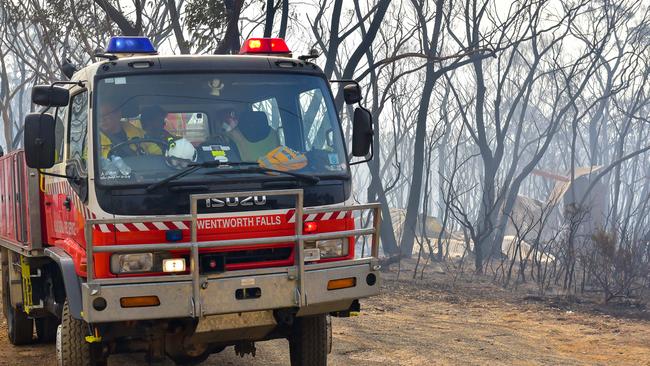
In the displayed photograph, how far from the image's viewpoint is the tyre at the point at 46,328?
951 centimetres

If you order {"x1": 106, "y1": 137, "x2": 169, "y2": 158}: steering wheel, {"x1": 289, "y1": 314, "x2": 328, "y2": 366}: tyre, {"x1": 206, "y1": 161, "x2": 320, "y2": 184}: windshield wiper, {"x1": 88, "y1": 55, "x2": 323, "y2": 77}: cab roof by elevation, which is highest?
{"x1": 88, "y1": 55, "x2": 323, "y2": 77}: cab roof

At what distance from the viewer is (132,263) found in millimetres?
5941

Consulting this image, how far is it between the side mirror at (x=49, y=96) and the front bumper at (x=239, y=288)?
137 cm

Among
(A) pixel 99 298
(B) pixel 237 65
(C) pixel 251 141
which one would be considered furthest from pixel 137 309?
(B) pixel 237 65

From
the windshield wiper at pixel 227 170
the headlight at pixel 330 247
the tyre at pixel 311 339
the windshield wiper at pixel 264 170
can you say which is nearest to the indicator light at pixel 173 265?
the windshield wiper at pixel 227 170

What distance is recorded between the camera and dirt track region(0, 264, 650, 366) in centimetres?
880

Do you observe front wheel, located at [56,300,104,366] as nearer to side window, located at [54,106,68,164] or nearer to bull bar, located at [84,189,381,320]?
bull bar, located at [84,189,381,320]

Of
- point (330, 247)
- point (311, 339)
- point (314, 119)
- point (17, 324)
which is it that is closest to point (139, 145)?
point (314, 119)

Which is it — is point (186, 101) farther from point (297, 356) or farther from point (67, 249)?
point (297, 356)

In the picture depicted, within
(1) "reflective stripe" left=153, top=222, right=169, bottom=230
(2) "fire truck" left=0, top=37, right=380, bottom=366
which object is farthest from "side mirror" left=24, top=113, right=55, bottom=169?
(1) "reflective stripe" left=153, top=222, right=169, bottom=230

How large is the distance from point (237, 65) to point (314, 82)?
0.62 metres

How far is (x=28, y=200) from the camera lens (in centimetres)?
787

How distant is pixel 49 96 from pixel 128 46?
2.75 feet

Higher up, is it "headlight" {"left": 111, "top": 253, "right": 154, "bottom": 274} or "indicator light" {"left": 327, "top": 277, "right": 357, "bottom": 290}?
"headlight" {"left": 111, "top": 253, "right": 154, "bottom": 274}
